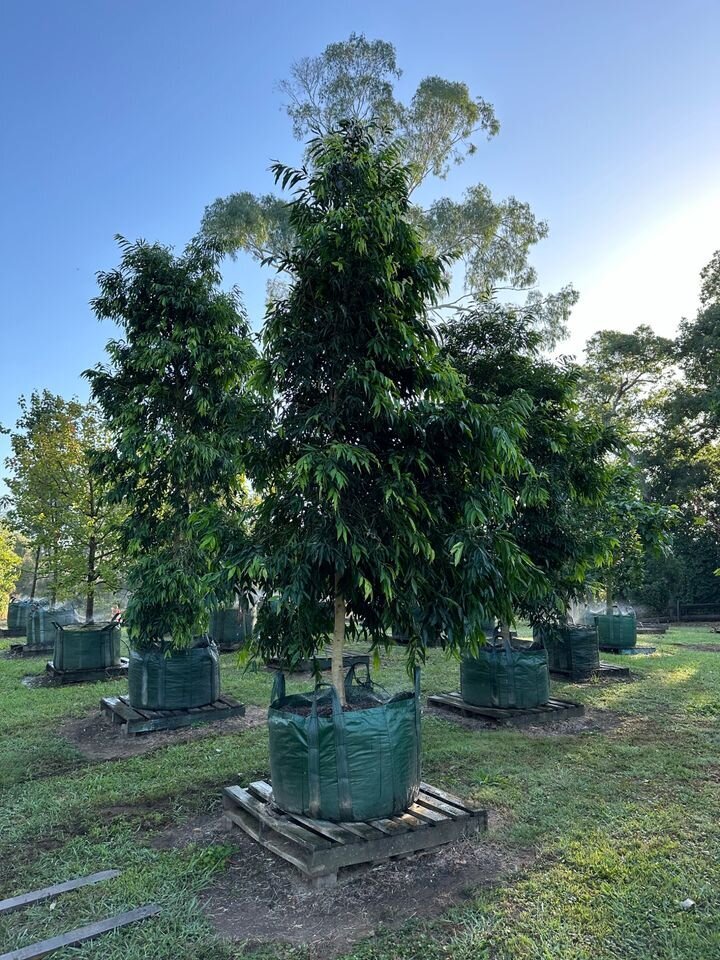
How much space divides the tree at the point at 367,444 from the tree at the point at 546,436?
2129mm

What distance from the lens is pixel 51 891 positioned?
329 cm

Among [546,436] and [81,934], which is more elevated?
[546,436]

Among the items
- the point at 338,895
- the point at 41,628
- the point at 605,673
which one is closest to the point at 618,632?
the point at 605,673

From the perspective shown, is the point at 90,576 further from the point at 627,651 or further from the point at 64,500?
the point at 627,651

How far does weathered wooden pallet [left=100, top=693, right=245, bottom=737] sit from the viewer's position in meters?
6.59

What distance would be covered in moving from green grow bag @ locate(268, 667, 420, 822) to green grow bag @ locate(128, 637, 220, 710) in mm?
3421

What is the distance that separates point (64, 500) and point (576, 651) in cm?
929

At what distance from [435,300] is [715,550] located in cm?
2414

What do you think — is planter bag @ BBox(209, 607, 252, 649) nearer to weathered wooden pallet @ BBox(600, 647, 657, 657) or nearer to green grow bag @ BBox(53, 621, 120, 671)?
green grow bag @ BBox(53, 621, 120, 671)

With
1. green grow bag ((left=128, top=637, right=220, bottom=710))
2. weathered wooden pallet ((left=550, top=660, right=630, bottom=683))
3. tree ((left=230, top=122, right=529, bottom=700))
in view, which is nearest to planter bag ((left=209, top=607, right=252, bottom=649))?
green grow bag ((left=128, top=637, right=220, bottom=710))

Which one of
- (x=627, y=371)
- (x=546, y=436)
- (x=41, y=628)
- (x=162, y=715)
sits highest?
(x=627, y=371)

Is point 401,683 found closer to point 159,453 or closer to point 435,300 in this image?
point 159,453

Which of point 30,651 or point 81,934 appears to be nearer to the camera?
point 81,934

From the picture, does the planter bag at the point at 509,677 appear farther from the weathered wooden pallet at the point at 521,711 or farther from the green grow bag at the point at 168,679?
the green grow bag at the point at 168,679
